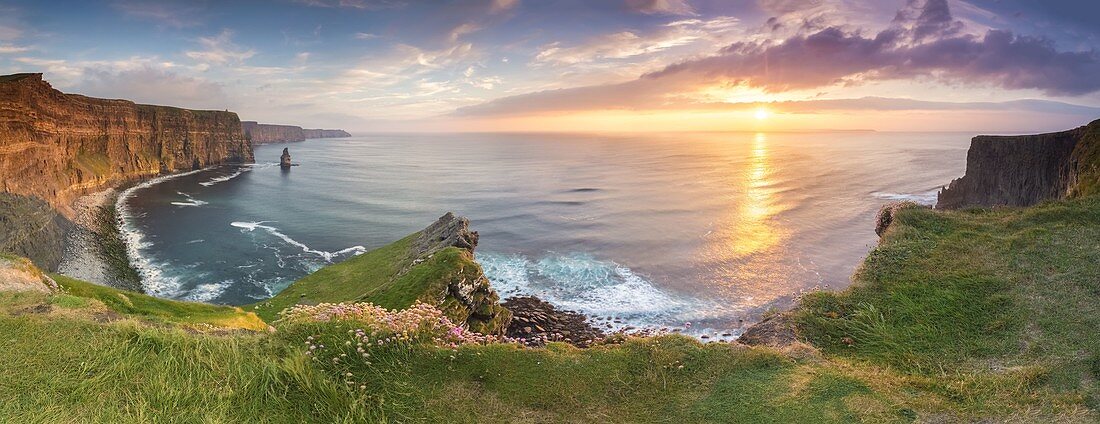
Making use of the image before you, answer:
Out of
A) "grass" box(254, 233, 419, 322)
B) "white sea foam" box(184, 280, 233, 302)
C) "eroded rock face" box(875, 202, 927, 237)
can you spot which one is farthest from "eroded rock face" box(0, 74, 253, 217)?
"eroded rock face" box(875, 202, 927, 237)

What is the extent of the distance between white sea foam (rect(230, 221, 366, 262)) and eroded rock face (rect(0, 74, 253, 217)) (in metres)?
18.7

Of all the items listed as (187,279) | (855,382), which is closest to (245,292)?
A: (187,279)

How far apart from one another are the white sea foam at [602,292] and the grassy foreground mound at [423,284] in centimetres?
711

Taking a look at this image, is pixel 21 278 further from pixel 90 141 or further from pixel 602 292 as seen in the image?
pixel 90 141

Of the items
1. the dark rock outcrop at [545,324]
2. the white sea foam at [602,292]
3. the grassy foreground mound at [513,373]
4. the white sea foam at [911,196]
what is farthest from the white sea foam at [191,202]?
the white sea foam at [911,196]

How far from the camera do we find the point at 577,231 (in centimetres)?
6244

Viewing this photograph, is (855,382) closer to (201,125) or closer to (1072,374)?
(1072,374)

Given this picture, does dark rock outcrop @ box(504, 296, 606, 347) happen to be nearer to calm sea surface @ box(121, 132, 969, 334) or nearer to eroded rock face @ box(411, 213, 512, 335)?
eroded rock face @ box(411, 213, 512, 335)

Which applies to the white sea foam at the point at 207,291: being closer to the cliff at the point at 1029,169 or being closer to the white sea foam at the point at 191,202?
the white sea foam at the point at 191,202

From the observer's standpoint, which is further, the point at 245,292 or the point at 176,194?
the point at 176,194

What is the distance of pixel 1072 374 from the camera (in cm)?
1070

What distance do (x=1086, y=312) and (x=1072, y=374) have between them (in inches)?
186

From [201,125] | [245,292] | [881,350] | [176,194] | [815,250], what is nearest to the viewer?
[881,350]

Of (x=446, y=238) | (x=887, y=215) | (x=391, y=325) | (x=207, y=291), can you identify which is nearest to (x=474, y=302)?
(x=446, y=238)
